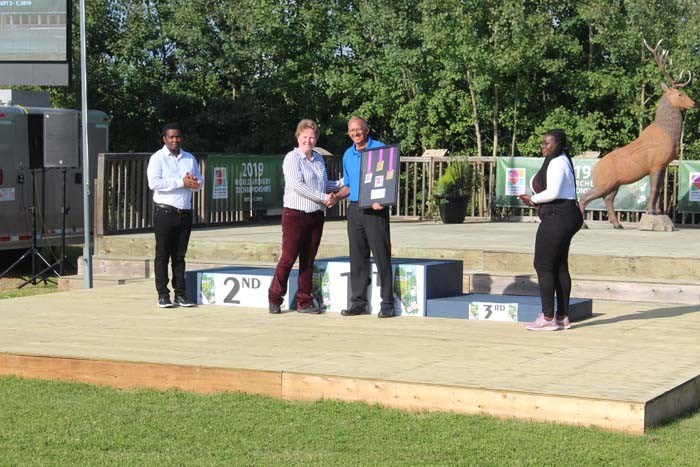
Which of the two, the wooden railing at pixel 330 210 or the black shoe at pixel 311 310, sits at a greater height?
the wooden railing at pixel 330 210

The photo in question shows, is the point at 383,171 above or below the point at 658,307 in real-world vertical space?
above

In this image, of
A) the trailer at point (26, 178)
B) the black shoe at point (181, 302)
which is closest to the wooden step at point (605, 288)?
the black shoe at point (181, 302)

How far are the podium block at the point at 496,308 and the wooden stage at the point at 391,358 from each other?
0.61ft

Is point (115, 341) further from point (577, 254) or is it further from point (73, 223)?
point (73, 223)

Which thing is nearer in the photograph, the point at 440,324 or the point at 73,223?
the point at 440,324

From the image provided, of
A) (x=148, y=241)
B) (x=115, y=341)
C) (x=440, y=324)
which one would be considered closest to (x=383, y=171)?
(x=440, y=324)

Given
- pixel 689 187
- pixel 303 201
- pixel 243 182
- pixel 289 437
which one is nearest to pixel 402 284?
pixel 303 201

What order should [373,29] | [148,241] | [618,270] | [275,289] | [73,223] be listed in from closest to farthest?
[275,289], [618,270], [148,241], [73,223], [373,29]

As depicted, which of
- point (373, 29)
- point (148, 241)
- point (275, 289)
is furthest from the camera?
point (373, 29)

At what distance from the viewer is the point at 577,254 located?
1280 centimetres

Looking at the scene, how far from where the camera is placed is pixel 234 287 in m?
11.3

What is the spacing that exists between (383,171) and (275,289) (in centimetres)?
154

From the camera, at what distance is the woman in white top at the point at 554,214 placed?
9.23 meters

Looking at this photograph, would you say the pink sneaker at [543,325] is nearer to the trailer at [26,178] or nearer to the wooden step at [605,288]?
the wooden step at [605,288]
